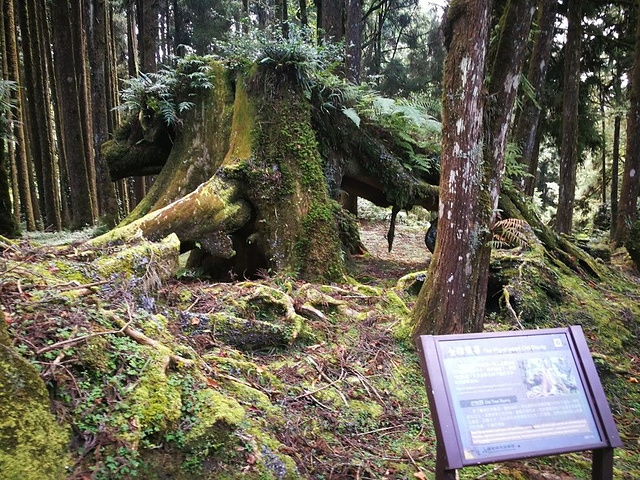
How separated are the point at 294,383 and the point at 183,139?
5.29m

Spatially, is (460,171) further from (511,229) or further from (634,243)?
(634,243)

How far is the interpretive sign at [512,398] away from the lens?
261cm

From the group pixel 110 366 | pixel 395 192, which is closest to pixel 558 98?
pixel 395 192

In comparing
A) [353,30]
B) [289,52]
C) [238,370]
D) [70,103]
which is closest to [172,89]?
[289,52]

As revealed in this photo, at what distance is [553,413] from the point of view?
2818 mm

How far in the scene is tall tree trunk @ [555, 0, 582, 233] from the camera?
12508 millimetres

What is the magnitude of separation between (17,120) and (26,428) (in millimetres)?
12698

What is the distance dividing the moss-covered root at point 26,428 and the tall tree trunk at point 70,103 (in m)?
9.97

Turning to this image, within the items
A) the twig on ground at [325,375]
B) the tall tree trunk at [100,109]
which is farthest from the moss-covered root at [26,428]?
the tall tree trunk at [100,109]

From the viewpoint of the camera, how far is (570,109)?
1262 centimetres

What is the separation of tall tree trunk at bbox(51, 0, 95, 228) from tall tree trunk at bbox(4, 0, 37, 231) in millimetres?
883

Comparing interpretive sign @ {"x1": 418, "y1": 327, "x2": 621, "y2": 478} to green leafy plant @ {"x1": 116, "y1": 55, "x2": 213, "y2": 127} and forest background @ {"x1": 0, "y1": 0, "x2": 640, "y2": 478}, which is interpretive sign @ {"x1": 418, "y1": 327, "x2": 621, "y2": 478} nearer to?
forest background @ {"x1": 0, "y1": 0, "x2": 640, "y2": 478}

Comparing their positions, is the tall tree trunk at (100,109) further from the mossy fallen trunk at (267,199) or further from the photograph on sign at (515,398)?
the photograph on sign at (515,398)

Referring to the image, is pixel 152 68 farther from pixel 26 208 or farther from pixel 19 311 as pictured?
pixel 19 311
